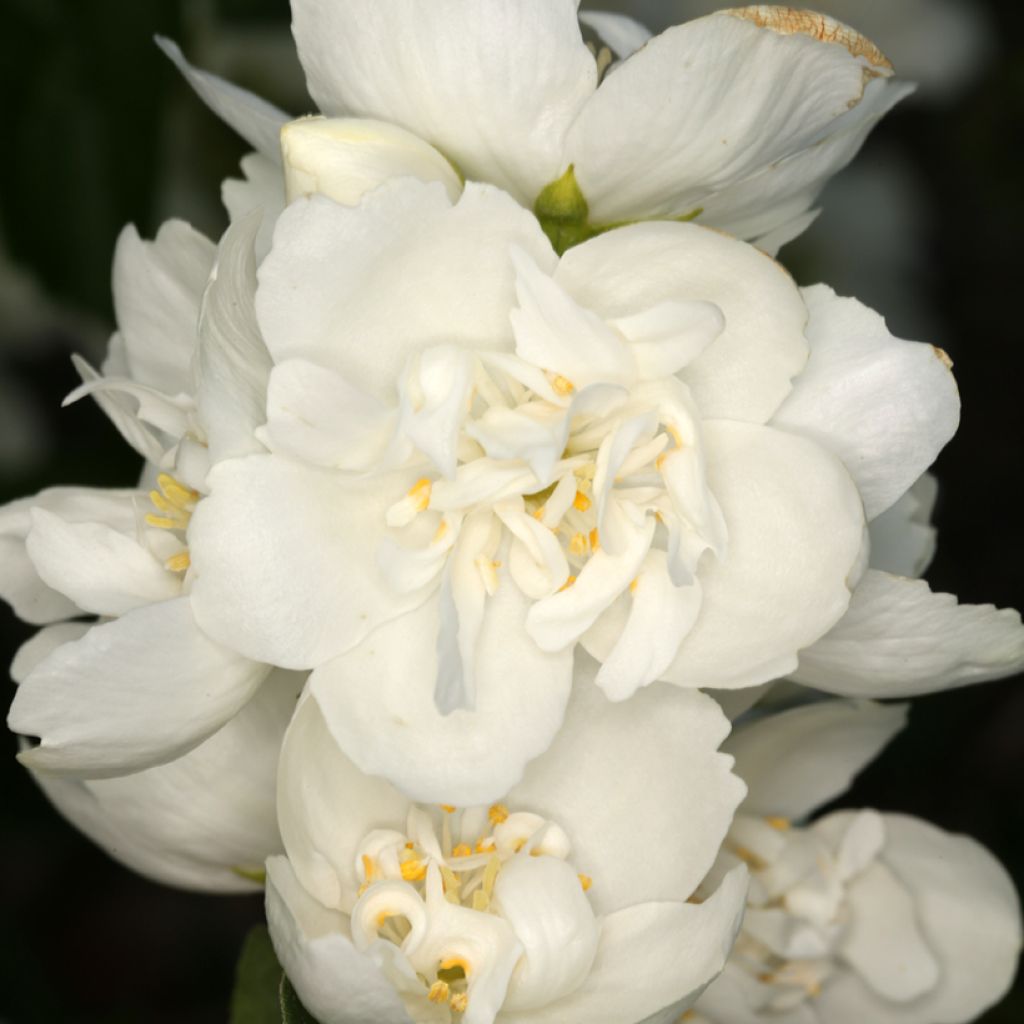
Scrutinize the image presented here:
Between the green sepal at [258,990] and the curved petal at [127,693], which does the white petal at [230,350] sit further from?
the green sepal at [258,990]

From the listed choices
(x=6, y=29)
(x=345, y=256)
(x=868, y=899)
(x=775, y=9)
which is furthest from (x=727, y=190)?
(x=6, y=29)

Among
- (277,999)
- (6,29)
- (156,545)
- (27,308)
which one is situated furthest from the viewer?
(27,308)

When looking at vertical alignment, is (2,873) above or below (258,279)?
below

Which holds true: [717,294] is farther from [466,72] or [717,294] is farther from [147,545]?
[147,545]

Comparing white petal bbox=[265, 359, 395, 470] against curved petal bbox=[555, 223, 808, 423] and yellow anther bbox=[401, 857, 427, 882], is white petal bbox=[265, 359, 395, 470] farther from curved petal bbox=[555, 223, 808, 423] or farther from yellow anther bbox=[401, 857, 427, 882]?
yellow anther bbox=[401, 857, 427, 882]

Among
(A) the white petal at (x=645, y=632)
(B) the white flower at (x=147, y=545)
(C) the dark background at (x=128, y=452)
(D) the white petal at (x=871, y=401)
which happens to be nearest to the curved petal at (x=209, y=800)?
(B) the white flower at (x=147, y=545)

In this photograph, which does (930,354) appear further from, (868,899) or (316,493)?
(868,899)

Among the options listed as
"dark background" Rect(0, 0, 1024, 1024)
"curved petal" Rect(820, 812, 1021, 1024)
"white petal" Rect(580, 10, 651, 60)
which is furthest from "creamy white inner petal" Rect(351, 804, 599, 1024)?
"dark background" Rect(0, 0, 1024, 1024)
